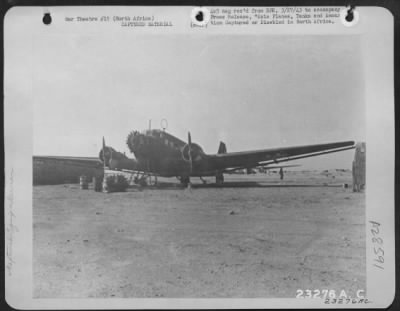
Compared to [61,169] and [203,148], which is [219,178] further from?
[61,169]

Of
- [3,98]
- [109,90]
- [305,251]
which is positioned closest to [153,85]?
[109,90]

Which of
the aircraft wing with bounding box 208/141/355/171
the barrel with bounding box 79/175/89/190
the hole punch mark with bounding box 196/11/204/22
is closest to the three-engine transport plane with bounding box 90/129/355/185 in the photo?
the aircraft wing with bounding box 208/141/355/171

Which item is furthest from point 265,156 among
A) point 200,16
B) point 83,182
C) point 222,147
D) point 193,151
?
point 83,182

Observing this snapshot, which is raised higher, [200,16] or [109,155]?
[200,16]

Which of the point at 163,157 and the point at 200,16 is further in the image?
the point at 163,157

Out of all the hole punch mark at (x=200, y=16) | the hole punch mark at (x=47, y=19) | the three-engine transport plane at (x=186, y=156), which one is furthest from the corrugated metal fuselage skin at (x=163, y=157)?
the hole punch mark at (x=47, y=19)

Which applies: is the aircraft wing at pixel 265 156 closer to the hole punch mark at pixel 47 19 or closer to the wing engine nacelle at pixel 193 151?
the wing engine nacelle at pixel 193 151

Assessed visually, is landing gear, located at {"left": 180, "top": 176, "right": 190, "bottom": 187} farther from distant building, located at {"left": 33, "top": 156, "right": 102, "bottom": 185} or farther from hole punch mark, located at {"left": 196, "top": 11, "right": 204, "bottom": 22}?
hole punch mark, located at {"left": 196, "top": 11, "right": 204, "bottom": 22}
